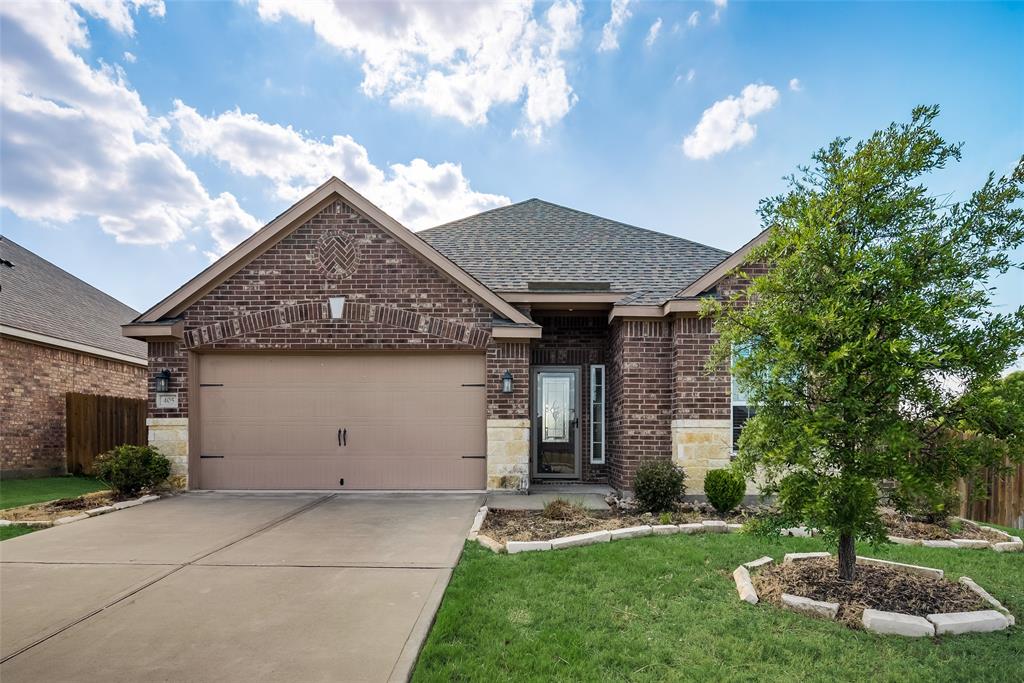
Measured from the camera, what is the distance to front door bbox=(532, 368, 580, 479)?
11.2 m

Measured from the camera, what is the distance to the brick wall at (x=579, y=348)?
36.7ft

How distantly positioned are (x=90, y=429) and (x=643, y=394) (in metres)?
13.8

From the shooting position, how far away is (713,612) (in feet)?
13.7

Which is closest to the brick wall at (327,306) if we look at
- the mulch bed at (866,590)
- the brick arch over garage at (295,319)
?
the brick arch over garage at (295,319)

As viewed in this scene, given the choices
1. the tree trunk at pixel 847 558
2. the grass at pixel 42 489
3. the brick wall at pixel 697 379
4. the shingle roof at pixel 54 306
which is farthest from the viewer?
A: the shingle roof at pixel 54 306

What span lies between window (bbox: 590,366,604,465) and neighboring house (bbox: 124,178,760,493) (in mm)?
1031

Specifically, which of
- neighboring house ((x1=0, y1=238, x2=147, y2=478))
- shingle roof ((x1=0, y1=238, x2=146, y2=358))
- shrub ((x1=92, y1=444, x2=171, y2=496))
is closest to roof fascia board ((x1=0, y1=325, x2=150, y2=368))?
neighboring house ((x1=0, y1=238, x2=147, y2=478))

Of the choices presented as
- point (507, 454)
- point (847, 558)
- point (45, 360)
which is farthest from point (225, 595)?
point (45, 360)

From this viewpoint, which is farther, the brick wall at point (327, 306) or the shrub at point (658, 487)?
the brick wall at point (327, 306)

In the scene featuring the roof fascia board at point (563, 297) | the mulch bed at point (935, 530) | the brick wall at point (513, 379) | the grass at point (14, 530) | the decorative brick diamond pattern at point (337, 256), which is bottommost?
the grass at point (14, 530)

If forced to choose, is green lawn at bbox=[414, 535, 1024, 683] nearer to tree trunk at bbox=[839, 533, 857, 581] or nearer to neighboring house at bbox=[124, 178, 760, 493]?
tree trunk at bbox=[839, 533, 857, 581]

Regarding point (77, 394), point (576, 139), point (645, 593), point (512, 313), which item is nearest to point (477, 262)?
point (512, 313)

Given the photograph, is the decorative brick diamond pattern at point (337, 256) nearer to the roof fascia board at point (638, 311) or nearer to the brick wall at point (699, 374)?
the roof fascia board at point (638, 311)

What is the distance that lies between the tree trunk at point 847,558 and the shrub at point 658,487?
3.19 meters
